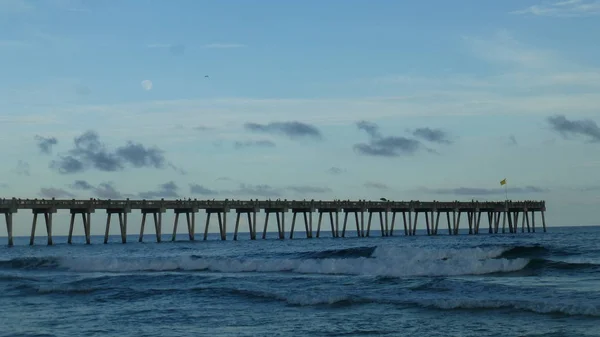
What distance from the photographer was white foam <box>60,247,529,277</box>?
103 ft

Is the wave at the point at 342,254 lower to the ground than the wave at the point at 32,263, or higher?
higher

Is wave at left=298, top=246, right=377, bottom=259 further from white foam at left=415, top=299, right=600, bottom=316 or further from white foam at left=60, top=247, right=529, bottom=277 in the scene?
white foam at left=415, top=299, right=600, bottom=316

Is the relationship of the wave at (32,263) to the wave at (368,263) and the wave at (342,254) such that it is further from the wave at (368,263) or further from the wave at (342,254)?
the wave at (342,254)

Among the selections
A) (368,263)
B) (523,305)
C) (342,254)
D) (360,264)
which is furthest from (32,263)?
(523,305)

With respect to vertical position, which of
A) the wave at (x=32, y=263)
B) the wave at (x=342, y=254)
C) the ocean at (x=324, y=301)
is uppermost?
the wave at (x=342, y=254)

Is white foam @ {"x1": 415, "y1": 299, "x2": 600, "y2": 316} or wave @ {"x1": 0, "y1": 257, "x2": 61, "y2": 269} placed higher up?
wave @ {"x1": 0, "y1": 257, "x2": 61, "y2": 269}

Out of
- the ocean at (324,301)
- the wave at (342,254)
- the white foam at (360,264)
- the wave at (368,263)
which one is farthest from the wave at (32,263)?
the wave at (342,254)

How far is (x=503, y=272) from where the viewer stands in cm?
3083

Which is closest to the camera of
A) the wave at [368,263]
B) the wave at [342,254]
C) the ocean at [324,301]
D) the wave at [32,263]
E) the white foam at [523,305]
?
the ocean at [324,301]

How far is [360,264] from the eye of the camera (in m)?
33.9

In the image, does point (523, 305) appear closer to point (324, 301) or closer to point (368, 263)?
point (324, 301)

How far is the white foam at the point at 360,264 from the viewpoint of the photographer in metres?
31.5

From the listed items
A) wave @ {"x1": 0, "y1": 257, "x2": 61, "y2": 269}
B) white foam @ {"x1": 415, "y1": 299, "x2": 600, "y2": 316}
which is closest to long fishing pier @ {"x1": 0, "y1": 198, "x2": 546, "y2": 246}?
wave @ {"x1": 0, "y1": 257, "x2": 61, "y2": 269}

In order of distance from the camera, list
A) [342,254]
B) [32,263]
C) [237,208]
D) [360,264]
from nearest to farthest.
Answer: [360,264] < [32,263] < [342,254] < [237,208]
